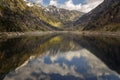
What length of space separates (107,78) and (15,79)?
17883 mm

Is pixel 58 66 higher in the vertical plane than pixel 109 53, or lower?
higher

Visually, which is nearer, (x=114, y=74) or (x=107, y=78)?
(x=107, y=78)

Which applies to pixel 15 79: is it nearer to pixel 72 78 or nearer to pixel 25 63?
pixel 72 78

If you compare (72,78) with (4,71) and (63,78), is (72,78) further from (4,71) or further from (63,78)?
(4,71)

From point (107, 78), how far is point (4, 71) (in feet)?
74.3

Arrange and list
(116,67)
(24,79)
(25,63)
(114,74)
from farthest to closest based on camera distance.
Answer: (25,63) < (116,67) < (114,74) < (24,79)

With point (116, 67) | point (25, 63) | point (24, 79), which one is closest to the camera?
point (24, 79)

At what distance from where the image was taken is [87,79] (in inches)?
1971

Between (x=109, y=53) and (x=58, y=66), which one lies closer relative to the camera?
(x=58, y=66)

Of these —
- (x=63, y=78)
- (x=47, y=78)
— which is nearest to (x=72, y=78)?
(x=63, y=78)

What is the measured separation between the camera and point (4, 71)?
58.8 meters

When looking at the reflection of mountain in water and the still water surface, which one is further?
the reflection of mountain in water

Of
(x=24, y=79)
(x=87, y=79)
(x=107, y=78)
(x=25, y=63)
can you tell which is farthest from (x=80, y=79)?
(x=25, y=63)

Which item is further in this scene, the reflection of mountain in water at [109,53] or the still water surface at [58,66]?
the reflection of mountain in water at [109,53]
